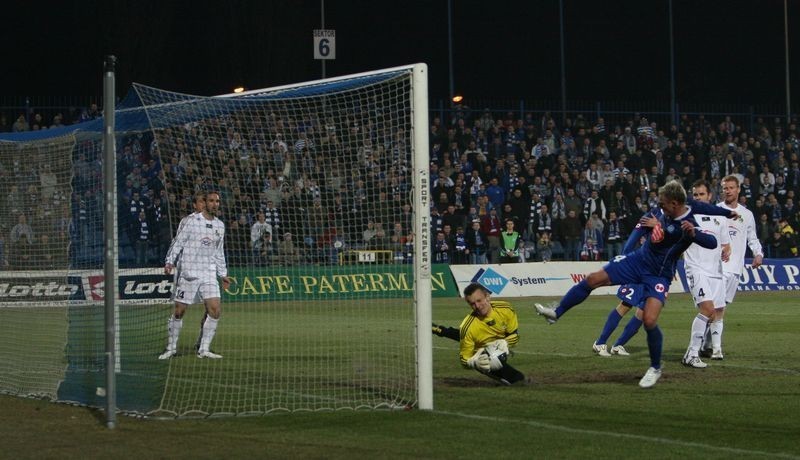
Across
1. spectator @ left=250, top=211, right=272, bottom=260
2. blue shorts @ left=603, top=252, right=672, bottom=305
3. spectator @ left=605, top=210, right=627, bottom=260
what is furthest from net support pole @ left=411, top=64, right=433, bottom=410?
spectator @ left=605, top=210, right=627, bottom=260

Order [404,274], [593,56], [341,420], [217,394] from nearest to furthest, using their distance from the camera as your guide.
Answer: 1. [341,420]
2. [217,394]
3. [404,274]
4. [593,56]

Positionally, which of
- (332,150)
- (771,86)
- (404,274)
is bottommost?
(404,274)

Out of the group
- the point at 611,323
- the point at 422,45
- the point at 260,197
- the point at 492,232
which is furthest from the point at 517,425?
the point at 422,45

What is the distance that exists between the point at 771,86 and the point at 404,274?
45.7 m

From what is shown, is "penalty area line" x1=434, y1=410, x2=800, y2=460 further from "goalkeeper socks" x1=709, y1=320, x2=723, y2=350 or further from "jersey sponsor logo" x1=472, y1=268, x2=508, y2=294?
"jersey sponsor logo" x1=472, y1=268, x2=508, y2=294

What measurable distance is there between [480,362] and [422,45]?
41.9 m

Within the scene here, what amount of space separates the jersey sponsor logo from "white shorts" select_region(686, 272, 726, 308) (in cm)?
1776

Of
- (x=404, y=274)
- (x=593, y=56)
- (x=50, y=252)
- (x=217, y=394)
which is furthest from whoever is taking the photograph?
(x=593, y=56)

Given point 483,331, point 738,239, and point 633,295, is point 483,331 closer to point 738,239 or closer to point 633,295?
point 633,295

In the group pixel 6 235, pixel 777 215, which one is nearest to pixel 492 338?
pixel 6 235

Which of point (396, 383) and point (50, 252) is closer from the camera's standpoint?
point (396, 383)

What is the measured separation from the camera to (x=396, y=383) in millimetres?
12570

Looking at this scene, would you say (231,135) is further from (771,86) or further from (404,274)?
(771,86)

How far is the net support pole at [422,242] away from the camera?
10.8 metres
